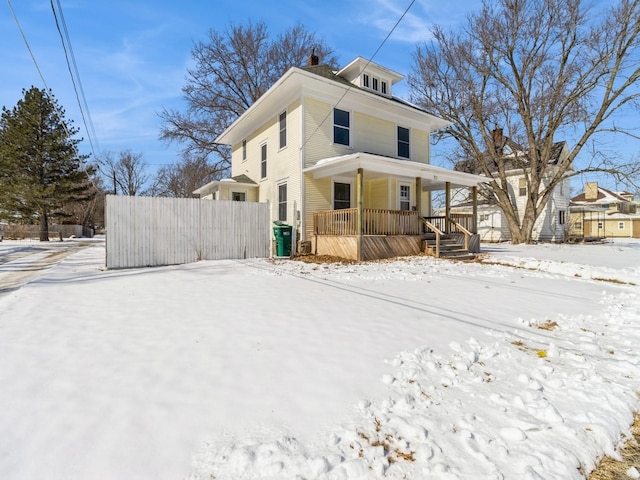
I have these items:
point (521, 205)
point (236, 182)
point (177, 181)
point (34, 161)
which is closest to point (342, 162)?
point (236, 182)

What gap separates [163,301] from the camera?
5.23m

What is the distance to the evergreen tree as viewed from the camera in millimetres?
24500

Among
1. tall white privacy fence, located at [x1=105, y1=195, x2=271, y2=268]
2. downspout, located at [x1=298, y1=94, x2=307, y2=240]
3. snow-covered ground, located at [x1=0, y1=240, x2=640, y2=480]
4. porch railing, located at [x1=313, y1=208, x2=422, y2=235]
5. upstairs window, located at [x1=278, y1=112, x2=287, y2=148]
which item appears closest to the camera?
snow-covered ground, located at [x1=0, y1=240, x2=640, y2=480]

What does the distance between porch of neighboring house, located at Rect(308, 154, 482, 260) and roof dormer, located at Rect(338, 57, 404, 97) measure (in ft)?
16.2

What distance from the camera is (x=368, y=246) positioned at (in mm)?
10891

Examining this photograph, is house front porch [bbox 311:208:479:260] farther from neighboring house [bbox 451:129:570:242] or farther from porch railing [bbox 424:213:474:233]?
neighboring house [bbox 451:129:570:242]

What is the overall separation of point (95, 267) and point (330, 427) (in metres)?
9.45

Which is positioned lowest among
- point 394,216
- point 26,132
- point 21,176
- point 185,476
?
point 185,476

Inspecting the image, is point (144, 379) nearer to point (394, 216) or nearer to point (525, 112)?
point (394, 216)

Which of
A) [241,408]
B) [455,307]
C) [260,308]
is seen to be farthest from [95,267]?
[455,307]

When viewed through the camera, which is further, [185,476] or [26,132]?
[26,132]

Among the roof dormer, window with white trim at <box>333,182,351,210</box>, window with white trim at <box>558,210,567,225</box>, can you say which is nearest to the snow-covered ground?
window with white trim at <box>333,182,351,210</box>

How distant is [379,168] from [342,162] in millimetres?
1411

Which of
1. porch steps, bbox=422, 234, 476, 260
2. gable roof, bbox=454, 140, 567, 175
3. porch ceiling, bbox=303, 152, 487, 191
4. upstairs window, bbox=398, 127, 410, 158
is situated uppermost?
gable roof, bbox=454, 140, 567, 175
